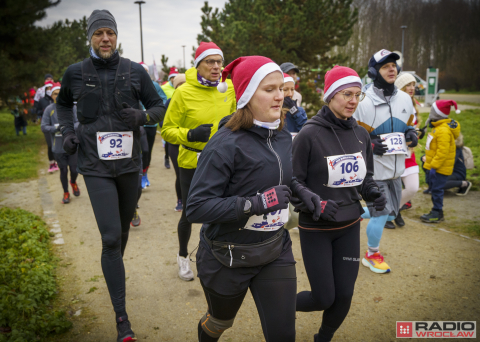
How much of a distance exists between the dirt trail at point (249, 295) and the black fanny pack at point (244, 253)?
1327 mm

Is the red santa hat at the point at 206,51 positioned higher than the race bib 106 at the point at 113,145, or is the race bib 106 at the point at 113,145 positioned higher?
the red santa hat at the point at 206,51

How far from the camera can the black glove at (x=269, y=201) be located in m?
Answer: 2.13

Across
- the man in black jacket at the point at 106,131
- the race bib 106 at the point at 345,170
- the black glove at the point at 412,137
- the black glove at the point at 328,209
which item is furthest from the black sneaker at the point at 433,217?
the man in black jacket at the point at 106,131

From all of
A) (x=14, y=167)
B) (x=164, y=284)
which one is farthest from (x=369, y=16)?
(x=164, y=284)

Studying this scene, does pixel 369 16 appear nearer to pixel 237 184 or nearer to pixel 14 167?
pixel 14 167

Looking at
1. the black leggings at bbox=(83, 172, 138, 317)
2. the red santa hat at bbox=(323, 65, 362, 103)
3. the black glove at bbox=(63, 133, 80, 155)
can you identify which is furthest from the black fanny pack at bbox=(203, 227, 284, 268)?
the black glove at bbox=(63, 133, 80, 155)

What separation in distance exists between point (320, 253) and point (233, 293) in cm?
84

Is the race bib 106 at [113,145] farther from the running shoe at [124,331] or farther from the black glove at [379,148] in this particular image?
the black glove at [379,148]

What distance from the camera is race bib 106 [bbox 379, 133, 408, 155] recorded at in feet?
14.3

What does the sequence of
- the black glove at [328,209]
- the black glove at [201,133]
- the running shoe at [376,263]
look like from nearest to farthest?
the black glove at [328,209], the black glove at [201,133], the running shoe at [376,263]

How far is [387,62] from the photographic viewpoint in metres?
4.32

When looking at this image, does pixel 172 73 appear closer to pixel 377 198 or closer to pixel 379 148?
pixel 379 148

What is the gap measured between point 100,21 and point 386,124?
304cm

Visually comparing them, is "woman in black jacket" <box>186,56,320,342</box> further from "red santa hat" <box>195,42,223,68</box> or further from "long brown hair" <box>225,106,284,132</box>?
"red santa hat" <box>195,42,223,68</box>
